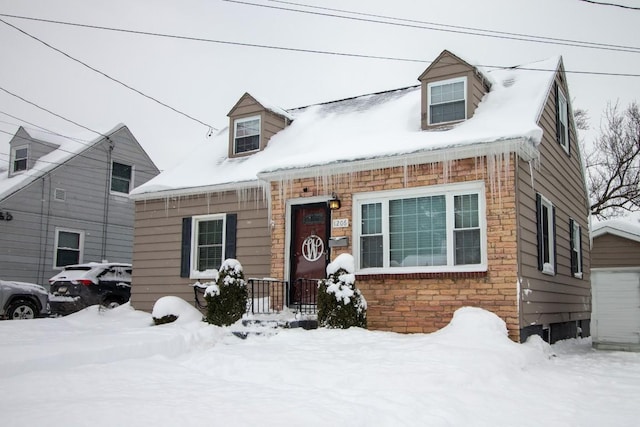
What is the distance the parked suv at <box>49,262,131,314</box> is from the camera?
45.4ft

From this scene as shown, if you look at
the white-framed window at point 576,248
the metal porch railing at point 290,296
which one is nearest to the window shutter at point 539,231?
the white-framed window at point 576,248

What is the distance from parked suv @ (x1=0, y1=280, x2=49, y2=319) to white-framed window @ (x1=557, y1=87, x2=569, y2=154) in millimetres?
12355

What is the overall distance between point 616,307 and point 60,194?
16415 millimetres

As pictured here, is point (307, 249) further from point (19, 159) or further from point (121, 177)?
point (19, 159)

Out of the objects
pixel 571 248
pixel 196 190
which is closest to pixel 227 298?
pixel 196 190

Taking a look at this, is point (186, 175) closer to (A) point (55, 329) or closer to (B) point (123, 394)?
(A) point (55, 329)

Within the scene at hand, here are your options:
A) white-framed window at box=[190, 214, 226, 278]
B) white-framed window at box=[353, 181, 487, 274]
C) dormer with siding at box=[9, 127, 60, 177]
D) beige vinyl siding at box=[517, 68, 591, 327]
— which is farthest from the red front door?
dormer with siding at box=[9, 127, 60, 177]

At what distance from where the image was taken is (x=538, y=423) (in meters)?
4.79

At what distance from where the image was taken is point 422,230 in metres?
9.72

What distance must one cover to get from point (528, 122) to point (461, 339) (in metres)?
3.78

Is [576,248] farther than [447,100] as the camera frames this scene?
Yes

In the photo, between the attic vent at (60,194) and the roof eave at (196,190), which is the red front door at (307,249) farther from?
the attic vent at (60,194)

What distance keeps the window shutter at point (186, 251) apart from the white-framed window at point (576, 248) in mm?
8492

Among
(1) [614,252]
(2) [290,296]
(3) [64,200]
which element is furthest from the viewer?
(3) [64,200]
